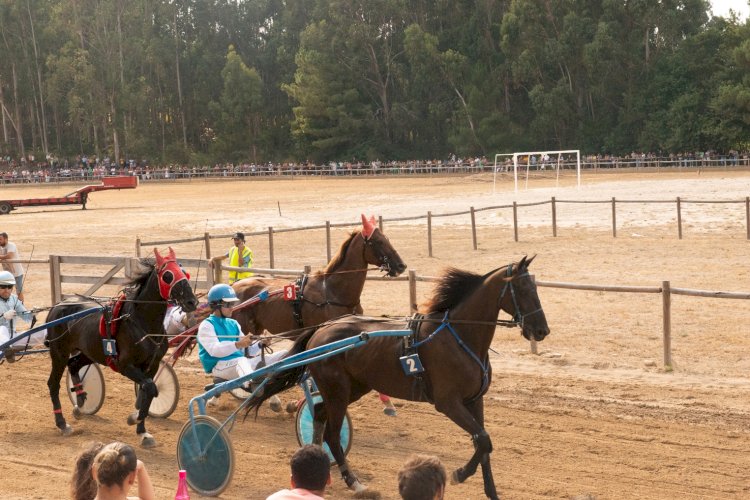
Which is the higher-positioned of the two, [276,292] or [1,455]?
[276,292]

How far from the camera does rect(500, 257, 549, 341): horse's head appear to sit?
7996 millimetres

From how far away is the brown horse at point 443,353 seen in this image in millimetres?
7965

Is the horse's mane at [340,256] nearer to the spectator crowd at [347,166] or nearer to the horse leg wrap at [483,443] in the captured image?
the horse leg wrap at [483,443]

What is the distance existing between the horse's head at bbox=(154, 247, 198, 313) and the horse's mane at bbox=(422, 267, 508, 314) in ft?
8.21

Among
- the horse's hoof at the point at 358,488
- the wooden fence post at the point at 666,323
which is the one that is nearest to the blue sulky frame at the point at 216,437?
the horse's hoof at the point at 358,488

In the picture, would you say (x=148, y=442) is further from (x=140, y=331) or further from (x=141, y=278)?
(x=141, y=278)

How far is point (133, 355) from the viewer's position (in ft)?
32.7

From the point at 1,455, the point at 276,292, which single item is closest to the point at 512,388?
the point at 276,292

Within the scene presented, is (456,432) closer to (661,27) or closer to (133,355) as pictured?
(133,355)

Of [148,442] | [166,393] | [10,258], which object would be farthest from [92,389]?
[10,258]

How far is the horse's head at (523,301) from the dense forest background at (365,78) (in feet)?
163

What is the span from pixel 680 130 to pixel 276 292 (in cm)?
4989

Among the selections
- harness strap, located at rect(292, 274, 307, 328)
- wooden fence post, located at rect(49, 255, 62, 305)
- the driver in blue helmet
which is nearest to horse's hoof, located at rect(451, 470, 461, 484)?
the driver in blue helmet

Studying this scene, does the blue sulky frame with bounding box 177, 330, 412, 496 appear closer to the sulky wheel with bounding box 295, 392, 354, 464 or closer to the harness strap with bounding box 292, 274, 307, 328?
the sulky wheel with bounding box 295, 392, 354, 464
